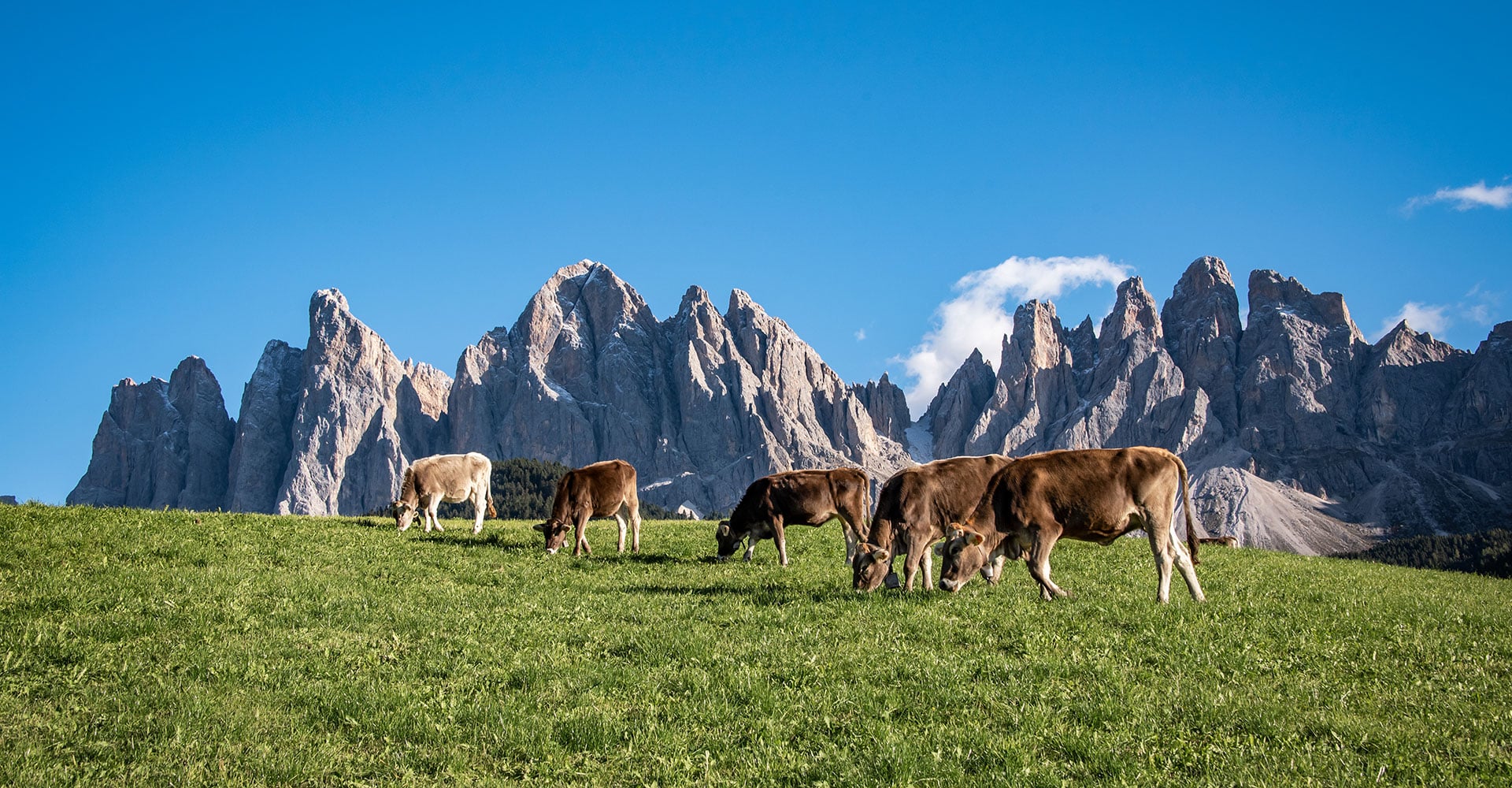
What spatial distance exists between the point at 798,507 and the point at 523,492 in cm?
8344

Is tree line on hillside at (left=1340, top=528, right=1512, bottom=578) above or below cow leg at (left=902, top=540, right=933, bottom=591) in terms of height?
below

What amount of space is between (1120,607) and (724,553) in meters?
9.80

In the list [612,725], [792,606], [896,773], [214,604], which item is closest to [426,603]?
[214,604]

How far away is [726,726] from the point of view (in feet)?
26.7

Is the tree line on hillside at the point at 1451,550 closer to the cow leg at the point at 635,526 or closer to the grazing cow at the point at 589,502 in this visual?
the cow leg at the point at 635,526

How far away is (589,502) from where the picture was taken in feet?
70.2

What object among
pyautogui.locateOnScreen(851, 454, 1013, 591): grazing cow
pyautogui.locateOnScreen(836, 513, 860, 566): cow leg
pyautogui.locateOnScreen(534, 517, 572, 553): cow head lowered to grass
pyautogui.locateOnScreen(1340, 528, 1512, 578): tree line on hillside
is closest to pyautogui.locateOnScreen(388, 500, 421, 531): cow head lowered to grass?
pyautogui.locateOnScreen(534, 517, 572, 553): cow head lowered to grass

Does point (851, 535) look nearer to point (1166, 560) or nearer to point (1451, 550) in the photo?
point (1166, 560)

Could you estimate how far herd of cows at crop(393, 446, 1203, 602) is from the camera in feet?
45.6

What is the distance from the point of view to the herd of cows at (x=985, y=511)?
547 inches

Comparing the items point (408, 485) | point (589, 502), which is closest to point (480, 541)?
point (589, 502)

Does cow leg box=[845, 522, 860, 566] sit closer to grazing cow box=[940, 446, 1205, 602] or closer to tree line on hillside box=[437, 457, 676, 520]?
grazing cow box=[940, 446, 1205, 602]

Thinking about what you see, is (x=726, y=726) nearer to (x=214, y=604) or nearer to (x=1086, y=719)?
(x=1086, y=719)

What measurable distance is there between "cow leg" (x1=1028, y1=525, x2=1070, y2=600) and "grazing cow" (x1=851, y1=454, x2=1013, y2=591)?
1.18m
